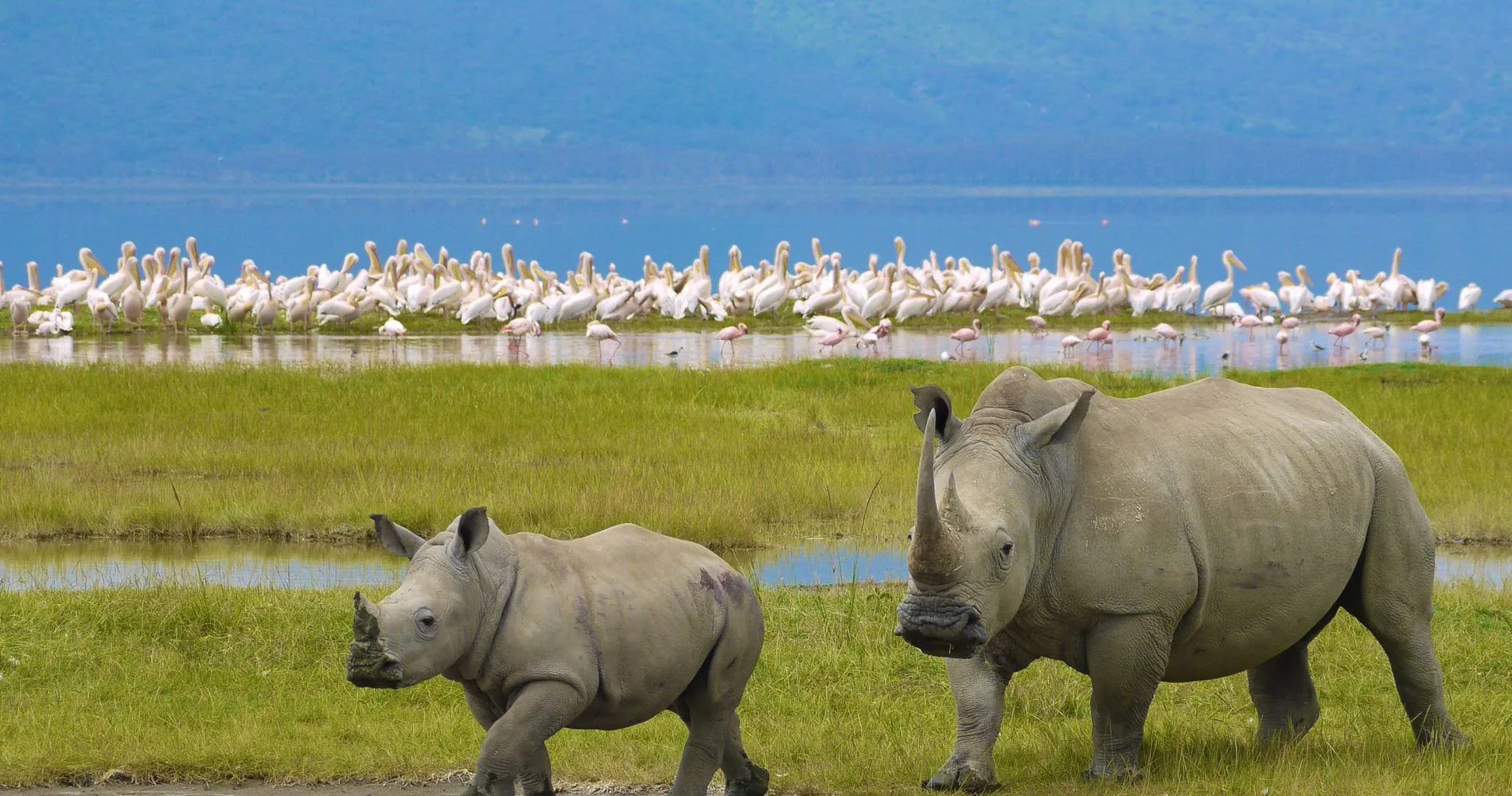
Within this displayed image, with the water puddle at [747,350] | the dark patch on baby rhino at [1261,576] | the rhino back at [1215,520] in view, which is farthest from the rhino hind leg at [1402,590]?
Answer: the water puddle at [747,350]

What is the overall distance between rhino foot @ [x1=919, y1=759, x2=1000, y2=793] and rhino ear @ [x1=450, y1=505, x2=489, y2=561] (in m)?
1.84

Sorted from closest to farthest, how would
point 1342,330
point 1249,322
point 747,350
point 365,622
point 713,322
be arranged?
point 365,622 < point 747,350 < point 1342,330 < point 1249,322 < point 713,322

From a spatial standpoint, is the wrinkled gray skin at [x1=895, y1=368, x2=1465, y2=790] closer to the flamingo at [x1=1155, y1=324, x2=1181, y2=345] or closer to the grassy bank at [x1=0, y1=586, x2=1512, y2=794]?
the grassy bank at [x1=0, y1=586, x2=1512, y2=794]

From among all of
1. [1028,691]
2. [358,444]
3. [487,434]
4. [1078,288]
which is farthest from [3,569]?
[1078,288]

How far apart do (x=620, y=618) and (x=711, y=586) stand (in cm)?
37

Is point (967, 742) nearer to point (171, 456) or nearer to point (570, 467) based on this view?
point (570, 467)

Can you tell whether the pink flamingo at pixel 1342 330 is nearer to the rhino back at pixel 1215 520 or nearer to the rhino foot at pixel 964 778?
the rhino back at pixel 1215 520

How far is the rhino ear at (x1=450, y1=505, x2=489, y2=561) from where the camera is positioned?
5.12 m

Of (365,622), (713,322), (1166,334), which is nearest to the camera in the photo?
(365,622)

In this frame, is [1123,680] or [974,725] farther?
[974,725]

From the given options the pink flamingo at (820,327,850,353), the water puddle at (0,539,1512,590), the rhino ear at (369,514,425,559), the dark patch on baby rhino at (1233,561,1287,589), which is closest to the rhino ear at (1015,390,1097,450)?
the dark patch on baby rhino at (1233,561,1287,589)

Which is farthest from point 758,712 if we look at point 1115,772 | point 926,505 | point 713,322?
point 713,322

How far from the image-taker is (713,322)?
37312 mm

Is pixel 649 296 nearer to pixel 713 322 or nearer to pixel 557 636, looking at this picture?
pixel 713 322
